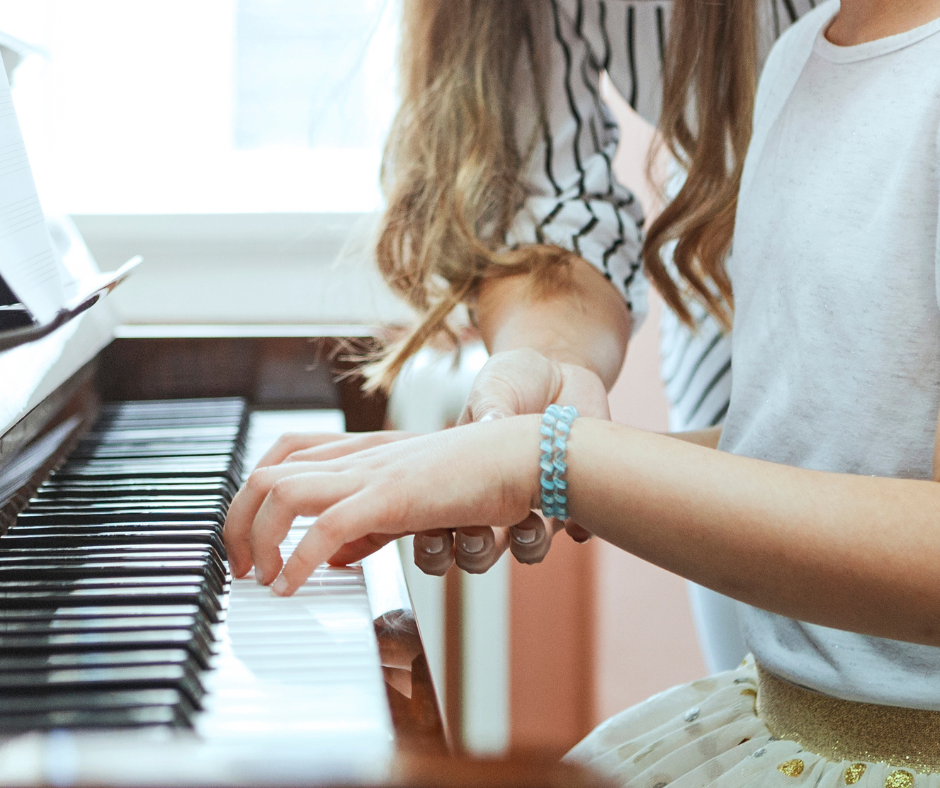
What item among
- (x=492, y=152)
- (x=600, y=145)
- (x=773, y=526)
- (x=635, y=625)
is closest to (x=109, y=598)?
(x=773, y=526)

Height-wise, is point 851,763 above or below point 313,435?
below

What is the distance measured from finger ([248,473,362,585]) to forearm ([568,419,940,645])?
0.41ft

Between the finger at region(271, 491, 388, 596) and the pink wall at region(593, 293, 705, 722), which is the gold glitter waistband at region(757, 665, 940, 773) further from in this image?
the pink wall at region(593, 293, 705, 722)

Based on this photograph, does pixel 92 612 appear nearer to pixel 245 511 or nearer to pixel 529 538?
pixel 245 511

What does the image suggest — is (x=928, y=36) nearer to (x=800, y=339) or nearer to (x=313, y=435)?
(x=800, y=339)

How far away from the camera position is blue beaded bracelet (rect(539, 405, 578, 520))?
54cm

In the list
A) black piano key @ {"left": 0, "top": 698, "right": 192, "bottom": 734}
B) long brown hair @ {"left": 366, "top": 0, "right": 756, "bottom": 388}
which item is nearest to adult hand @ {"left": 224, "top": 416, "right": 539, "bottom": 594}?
black piano key @ {"left": 0, "top": 698, "right": 192, "bottom": 734}

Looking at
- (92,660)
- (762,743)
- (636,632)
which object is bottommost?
(636,632)

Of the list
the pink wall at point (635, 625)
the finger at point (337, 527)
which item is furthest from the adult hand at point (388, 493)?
the pink wall at point (635, 625)

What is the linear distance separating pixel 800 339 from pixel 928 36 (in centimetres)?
20

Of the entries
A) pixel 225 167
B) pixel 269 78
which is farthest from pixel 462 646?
pixel 269 78

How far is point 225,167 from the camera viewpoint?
5.55 feet

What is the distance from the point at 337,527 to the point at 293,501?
32mm

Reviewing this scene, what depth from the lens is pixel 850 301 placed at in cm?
64
